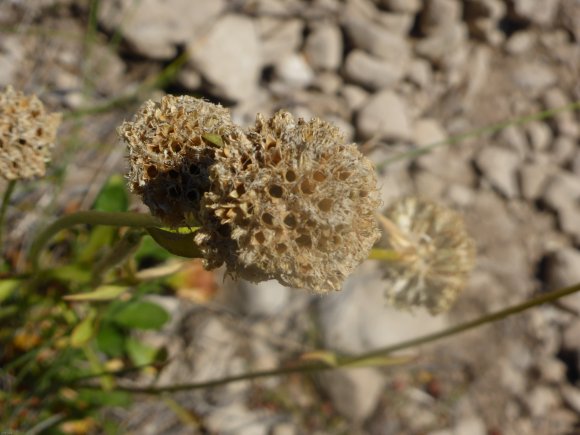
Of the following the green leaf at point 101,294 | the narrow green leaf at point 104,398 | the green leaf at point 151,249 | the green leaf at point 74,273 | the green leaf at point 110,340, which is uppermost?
the green leaf at point 101,294

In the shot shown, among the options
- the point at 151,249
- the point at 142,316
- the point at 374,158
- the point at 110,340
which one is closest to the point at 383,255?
the point at 151,249

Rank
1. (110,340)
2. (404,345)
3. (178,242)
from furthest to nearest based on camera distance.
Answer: (110,340), (404,345), (178,242)

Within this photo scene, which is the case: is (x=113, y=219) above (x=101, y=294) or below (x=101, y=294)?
above

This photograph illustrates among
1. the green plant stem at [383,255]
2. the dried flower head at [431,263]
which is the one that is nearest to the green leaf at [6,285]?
the green plant stem at [383,255]

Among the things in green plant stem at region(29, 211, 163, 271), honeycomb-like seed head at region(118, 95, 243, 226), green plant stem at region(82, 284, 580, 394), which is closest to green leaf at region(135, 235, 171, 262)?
green plant stem at region(82, 284, 580, 394)

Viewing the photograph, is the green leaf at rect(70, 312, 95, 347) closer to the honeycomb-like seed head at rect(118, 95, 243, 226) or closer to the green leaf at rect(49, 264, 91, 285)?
the green leaf at rect(49, 264, 91, 285)

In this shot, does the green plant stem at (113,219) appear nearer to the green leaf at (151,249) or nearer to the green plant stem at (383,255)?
the green plant stem at (383,255)

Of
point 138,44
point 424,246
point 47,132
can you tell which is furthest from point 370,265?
point 47,132

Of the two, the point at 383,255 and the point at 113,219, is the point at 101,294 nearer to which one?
the point at 113,219

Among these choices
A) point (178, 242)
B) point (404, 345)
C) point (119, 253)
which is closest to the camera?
point (178, 242)
